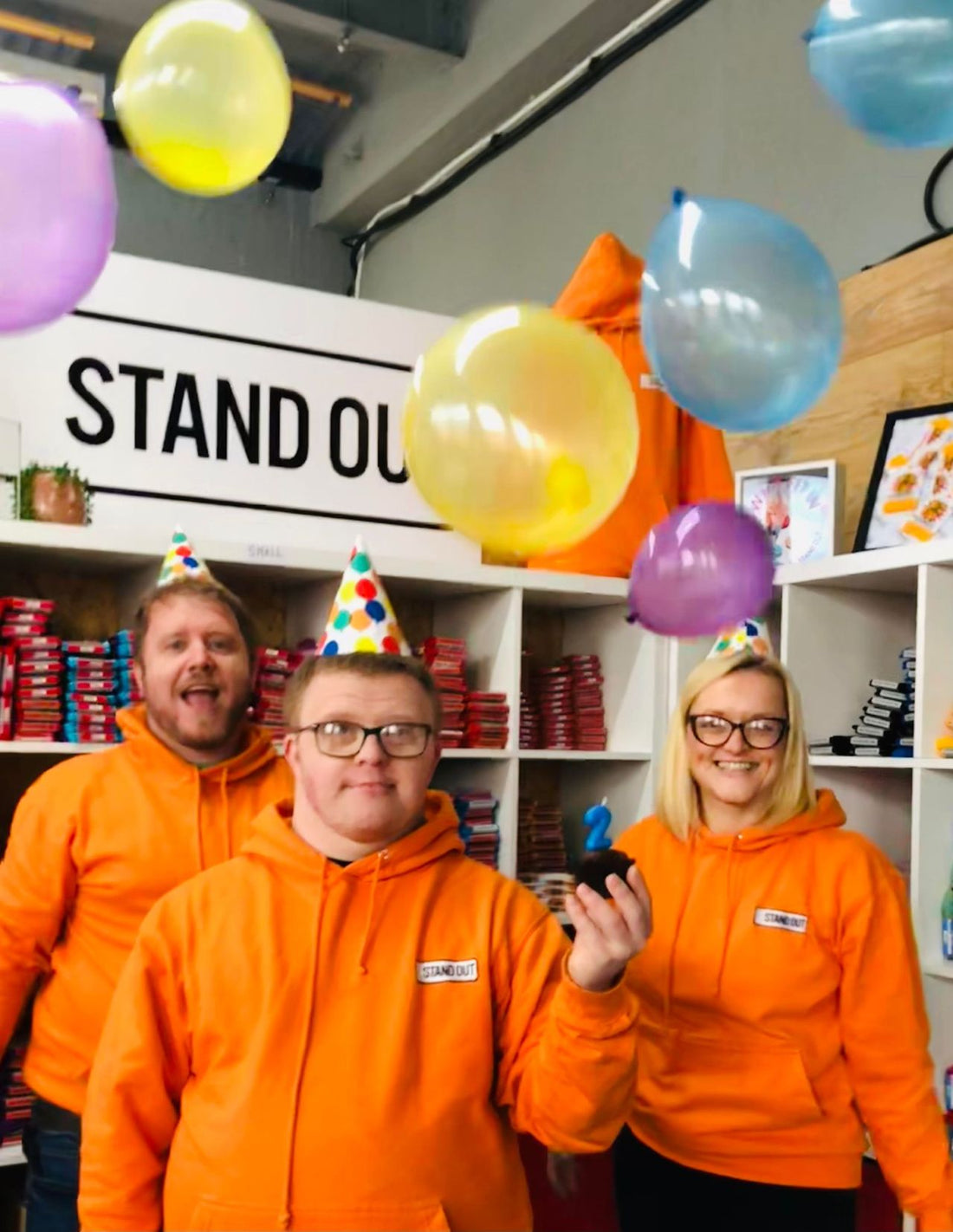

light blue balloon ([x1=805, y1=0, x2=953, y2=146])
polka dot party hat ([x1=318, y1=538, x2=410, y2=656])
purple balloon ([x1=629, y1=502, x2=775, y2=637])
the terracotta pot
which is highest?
light blue balloon ([x1=805, y1=0, x2=953, y2=146])

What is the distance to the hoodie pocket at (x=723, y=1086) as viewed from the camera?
181 centimetres

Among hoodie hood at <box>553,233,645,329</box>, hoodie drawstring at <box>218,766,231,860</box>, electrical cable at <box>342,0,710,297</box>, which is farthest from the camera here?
electrical cable at <box>342,0,710,297</box>

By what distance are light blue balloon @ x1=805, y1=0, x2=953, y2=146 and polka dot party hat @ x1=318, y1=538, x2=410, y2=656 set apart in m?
0.85

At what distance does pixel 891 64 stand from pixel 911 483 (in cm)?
169

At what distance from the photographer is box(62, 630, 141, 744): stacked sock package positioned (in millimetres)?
2627

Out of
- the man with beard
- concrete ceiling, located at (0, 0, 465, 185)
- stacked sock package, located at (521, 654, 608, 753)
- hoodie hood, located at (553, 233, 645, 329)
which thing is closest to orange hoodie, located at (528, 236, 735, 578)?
hoodie hood, located at (553, 233, 645, 329)

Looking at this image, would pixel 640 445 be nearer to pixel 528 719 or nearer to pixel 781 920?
pixel 528 719

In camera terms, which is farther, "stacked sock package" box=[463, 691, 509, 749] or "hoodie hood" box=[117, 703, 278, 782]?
"stacked sock package" box=[463, 691, 509, 749]

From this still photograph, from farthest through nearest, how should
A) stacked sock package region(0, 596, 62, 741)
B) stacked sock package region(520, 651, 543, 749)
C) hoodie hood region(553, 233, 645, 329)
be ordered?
stacked sock package region(520, 651, 543, 749), hoodie hood region(553, 233, 645, 329), stacked sock package region(0, 596, 62, 741)

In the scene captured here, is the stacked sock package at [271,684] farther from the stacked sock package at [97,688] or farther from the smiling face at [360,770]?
the smiling face at [360,770]

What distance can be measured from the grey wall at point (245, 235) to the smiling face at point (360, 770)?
5259mm

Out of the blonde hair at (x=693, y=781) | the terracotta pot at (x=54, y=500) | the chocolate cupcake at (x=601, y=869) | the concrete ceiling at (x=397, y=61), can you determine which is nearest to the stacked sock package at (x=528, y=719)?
the blonde hair at (x=693, y=781)

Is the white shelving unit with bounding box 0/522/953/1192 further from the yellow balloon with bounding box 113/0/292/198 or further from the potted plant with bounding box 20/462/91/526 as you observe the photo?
the yellow balloon with bounding box 113/0/292/198

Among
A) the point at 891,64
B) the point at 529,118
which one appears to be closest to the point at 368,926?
the point at 891,64
